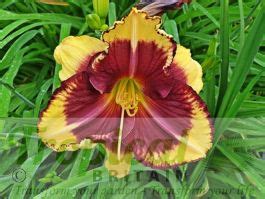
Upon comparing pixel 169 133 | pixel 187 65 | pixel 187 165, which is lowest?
pixel 187 165

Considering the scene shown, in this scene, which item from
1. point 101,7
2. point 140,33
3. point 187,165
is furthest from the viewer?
point 187,165

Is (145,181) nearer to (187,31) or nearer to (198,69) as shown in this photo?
(198,69)

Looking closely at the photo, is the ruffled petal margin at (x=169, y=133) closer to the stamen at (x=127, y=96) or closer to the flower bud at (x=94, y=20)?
the stamen at (x=127, y=96)

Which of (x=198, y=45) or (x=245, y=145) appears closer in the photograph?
(x=245, y=145)

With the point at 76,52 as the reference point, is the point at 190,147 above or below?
below

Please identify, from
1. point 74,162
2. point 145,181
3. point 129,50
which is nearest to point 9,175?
point 74,162

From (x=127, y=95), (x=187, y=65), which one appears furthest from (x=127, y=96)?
(x=187, y=65)

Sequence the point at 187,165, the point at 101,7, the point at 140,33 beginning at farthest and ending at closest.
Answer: the point at 187,165, the point at 101,7, the point at 140,33

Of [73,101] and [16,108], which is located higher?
[73,101]

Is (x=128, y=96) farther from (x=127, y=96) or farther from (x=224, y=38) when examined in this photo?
(x=224, y=38)
